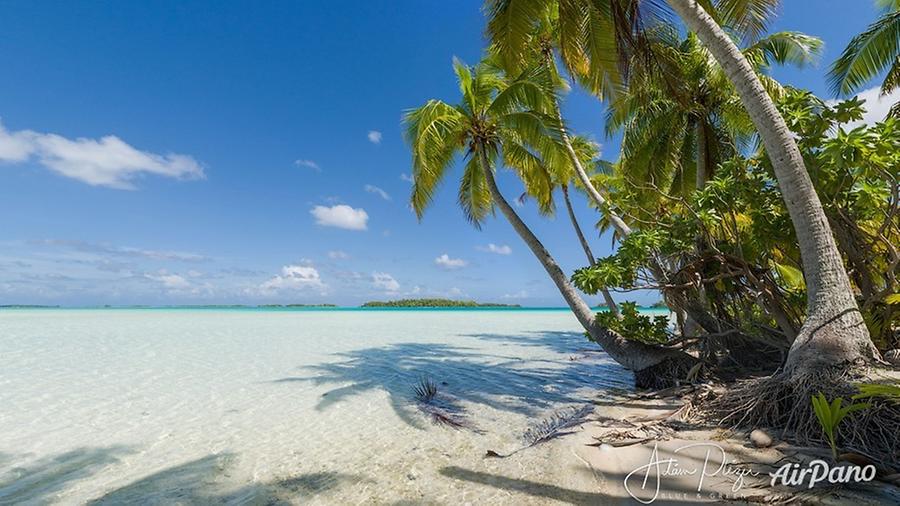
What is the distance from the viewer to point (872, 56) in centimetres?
755

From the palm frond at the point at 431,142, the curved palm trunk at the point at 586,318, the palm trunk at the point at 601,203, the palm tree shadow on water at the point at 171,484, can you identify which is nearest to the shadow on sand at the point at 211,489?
the palm tree shadow on water at the point at 171,484

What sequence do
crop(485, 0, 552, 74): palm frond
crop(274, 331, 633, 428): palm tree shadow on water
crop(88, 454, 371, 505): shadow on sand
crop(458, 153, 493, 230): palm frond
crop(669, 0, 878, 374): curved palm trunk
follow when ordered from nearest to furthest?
crop(88, 454, 371, 505): shadow on sand
crop(669, 0, 878, 374): curved palm trunk
crop(274, 331, 633, 428): palm tree shadow on water
crop(485, 0, 552, 74): palm frond
crop(458, 153, 493, 230): palm frond

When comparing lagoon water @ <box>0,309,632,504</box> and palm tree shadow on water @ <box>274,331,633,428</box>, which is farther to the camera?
palm tree shadow on water @ <box>274,331,633,428</box>

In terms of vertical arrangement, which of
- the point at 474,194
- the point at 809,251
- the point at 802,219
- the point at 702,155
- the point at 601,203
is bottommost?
the point at 809,251

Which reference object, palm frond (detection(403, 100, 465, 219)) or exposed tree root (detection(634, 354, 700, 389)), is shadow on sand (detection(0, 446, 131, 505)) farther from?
exposed tree root (detection(634, 354, 700, 389))

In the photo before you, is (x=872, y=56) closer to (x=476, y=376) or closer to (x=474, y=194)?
(x=474, y=194)

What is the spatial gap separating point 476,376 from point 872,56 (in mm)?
10375

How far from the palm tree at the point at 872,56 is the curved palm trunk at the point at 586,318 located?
24.1ft

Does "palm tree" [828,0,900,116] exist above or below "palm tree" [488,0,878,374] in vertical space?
above

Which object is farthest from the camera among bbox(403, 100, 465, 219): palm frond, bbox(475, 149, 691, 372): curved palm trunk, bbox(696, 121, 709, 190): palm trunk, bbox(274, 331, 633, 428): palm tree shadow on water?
bbox(696, 121, 709, 190): palm trunk

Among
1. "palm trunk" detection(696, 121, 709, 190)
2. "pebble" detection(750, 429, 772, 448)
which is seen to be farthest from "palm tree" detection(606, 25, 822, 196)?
"pebble" detection(750, 429, 772, 448)

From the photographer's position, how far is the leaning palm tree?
6.32 metres

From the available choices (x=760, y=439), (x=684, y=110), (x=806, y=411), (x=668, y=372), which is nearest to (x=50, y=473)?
(x=760, y=439)

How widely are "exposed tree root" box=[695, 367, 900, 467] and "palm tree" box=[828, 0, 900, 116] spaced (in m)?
8.01
